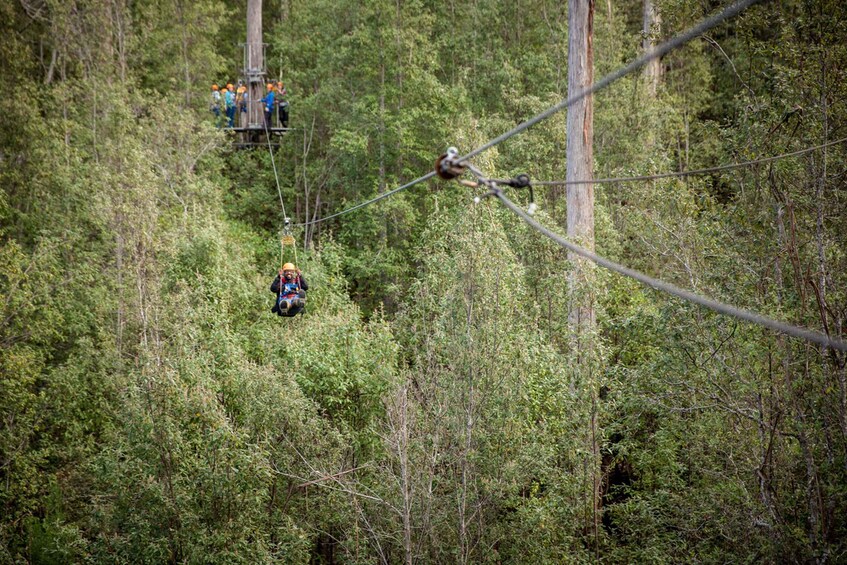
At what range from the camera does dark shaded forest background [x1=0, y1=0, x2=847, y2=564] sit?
10914 mm

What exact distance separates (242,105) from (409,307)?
11007mm

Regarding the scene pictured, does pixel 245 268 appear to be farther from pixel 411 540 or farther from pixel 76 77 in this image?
pixel 76 77

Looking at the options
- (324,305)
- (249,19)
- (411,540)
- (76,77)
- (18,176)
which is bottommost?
(411,540)

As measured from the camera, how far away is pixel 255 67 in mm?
23922

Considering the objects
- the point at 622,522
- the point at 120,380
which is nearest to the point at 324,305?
the point at 120,380

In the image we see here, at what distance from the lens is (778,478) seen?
1112cm

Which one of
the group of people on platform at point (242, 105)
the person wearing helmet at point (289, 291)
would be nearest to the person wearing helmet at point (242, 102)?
the group of people on platform at point (242, 105)

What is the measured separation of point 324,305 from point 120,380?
14.4 feet

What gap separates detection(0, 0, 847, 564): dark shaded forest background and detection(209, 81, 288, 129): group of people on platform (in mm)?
1005

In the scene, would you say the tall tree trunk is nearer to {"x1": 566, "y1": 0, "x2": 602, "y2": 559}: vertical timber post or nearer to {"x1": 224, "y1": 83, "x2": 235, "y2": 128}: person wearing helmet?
{"x1": 566, "y1": 0, "x2": 602, "y2": 559}: vertical timber post

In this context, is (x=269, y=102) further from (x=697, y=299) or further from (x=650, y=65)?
(x=697, y=299)

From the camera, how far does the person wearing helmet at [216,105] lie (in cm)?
2492

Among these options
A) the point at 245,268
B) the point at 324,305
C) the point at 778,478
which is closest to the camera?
→ the point at 778,478

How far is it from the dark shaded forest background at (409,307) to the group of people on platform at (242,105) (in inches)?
39.6
